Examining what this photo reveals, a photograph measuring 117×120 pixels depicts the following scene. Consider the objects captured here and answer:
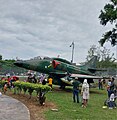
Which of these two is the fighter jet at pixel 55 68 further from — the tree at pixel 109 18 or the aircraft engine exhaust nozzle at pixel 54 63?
the tree at pixel 109 18

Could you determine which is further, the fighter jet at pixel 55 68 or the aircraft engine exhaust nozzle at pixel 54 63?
the aircraft engine exhaust nozzle at pixel 54 63

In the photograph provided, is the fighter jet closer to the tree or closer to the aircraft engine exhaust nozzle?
the aircraft engine exhaust nozzle

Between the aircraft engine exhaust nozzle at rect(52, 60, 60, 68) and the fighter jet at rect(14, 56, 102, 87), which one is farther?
the aircraft engine exhaust nozzle at rect(52, 60, 60, 68)

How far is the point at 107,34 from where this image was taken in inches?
1615

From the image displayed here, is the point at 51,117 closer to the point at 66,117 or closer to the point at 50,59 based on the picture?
the point at 66,117

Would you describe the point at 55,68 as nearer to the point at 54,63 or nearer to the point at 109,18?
the point at 54,63

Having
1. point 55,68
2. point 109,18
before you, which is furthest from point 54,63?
point 109,18

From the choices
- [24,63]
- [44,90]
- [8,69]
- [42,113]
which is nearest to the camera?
[42,113]

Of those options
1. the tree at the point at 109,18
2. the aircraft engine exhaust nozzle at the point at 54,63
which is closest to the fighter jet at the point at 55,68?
the aircraft engine exhaust nozzle at the point at 54,63

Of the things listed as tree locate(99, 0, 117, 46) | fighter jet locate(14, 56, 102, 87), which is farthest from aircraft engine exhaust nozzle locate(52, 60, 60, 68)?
tree locate(99, 0, 117, 46)

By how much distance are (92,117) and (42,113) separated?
2.32 metres

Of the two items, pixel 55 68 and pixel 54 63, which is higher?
pixel 54 63

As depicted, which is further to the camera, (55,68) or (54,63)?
(55,68)

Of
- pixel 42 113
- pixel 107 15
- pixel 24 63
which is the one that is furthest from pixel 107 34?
pixel 42 113
